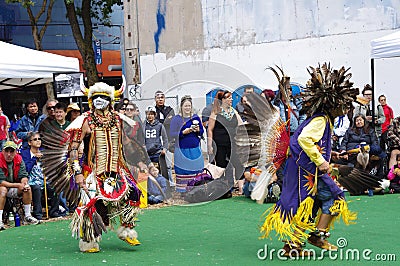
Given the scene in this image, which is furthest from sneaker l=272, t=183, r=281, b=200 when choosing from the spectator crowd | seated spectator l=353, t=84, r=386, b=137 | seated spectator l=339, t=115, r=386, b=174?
seated spectator l=353, t=84, r=386, b=137

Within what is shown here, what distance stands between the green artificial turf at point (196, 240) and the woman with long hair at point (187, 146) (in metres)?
0.94

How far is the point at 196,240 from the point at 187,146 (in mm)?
3436

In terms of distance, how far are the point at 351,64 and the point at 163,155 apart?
5.33 metres

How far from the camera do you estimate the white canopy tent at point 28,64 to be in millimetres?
10995

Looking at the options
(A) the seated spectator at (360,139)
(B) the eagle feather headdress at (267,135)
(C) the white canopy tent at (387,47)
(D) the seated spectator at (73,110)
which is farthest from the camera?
(C) the white canopy tent at (387,47)

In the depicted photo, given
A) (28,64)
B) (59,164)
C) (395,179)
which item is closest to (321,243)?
(59,164)

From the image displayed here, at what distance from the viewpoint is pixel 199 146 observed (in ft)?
38.2

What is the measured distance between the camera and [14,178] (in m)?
10.1

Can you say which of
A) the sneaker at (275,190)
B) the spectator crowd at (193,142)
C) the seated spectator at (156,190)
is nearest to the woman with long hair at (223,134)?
the spectator crowd at (193,142)

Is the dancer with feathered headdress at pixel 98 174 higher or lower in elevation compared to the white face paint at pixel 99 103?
lower

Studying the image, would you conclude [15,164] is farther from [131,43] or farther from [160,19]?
[131,43]

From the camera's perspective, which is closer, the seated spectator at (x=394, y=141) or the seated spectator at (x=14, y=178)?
the seated spectator at (x=14, y=178)

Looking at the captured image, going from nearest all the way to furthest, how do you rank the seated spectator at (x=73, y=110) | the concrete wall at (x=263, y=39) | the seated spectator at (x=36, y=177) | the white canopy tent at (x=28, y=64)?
1. the seated spectator at (x=36, y=177)
2. the white canopy tent at (x=28, y=64)
3. the seated spectator at (x=73, y=110)
4. the concrete wall at (x=263, y=39)

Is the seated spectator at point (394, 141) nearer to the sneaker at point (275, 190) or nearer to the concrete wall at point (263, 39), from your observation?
the sneaker at point (275, 190)
